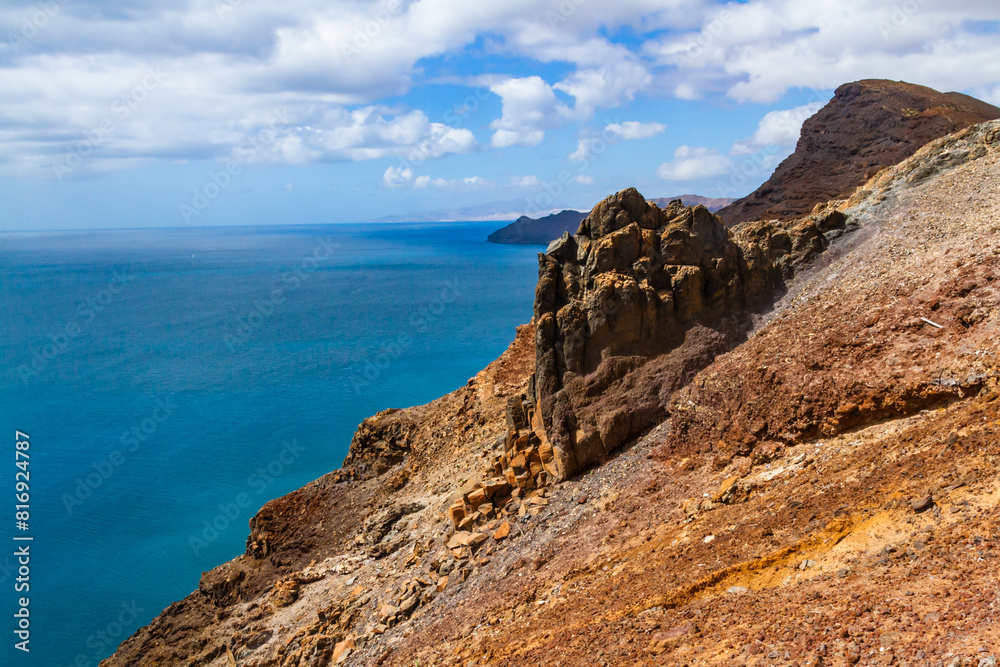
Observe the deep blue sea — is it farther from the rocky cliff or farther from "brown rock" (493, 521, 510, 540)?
"brown rock" (493, 521, 510, 540)

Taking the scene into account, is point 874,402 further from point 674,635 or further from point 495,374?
point 495,374

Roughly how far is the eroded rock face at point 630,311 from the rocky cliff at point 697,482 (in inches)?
3.2

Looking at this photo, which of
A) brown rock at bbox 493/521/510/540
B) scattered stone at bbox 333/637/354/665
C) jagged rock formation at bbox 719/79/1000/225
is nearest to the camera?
scattered stone at bbox 333/637/354/665

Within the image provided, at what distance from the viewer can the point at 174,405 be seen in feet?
215

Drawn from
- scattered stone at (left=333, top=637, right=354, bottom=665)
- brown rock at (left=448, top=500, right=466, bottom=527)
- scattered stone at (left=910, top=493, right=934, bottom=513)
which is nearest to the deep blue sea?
scattered stone at (left=333, top=637, right=354, bottom=665)

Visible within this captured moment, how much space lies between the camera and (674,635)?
10398mm

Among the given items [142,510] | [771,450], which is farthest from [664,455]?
[142,510]

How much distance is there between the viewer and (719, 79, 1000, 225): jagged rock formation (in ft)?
217

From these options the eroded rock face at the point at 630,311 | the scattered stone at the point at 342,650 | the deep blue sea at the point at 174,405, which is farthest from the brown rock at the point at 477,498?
the deep blue sea at the point at 174,405

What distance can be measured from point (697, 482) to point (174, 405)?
61.9m

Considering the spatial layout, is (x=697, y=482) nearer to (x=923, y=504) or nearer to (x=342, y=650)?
(x=923, y=504)

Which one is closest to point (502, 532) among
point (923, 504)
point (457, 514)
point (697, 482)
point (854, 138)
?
point (457, 514)

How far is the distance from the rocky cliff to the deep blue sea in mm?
14055

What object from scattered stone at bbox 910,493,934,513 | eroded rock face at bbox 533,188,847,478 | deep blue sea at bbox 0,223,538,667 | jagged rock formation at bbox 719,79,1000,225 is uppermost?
jagged rock formation at bbox 719,79,1000,225
